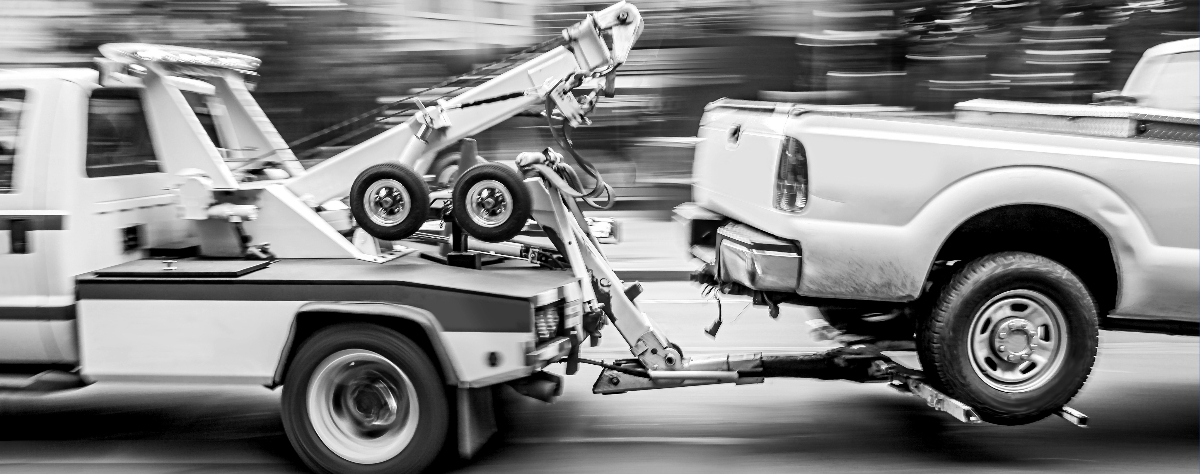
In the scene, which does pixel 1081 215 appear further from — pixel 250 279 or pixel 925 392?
pixel 250 279

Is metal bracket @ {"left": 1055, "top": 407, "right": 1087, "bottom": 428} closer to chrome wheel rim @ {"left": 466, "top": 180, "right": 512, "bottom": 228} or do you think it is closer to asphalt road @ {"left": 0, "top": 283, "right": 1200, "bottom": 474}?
asphalt road @ {"left": 0, "top": 283, "right": 1200, "bottom": 474}

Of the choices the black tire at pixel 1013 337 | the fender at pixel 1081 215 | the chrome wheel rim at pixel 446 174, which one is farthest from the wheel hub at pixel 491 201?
the black tire at pixel 1013 337

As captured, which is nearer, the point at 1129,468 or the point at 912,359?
the point at 1129,468

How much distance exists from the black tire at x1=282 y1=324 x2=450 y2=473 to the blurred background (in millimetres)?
8690

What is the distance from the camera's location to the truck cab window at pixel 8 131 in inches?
188

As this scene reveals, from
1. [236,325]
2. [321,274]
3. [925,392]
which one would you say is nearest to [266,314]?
[236,325]

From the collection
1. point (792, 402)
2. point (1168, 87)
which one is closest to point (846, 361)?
point (792, 402)

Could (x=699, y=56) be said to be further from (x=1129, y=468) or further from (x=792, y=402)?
(x=1129, y=468)

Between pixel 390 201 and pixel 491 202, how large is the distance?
48 cm

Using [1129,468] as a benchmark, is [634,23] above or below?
above

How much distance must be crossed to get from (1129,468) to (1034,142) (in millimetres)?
1577

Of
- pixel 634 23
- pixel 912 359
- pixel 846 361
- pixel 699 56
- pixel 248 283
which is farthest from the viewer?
pixel 699 56

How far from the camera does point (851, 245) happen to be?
4.75 m

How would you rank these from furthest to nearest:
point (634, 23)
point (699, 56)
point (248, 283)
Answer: point (699, 56) < point (634, 23) < point (248, 283)
